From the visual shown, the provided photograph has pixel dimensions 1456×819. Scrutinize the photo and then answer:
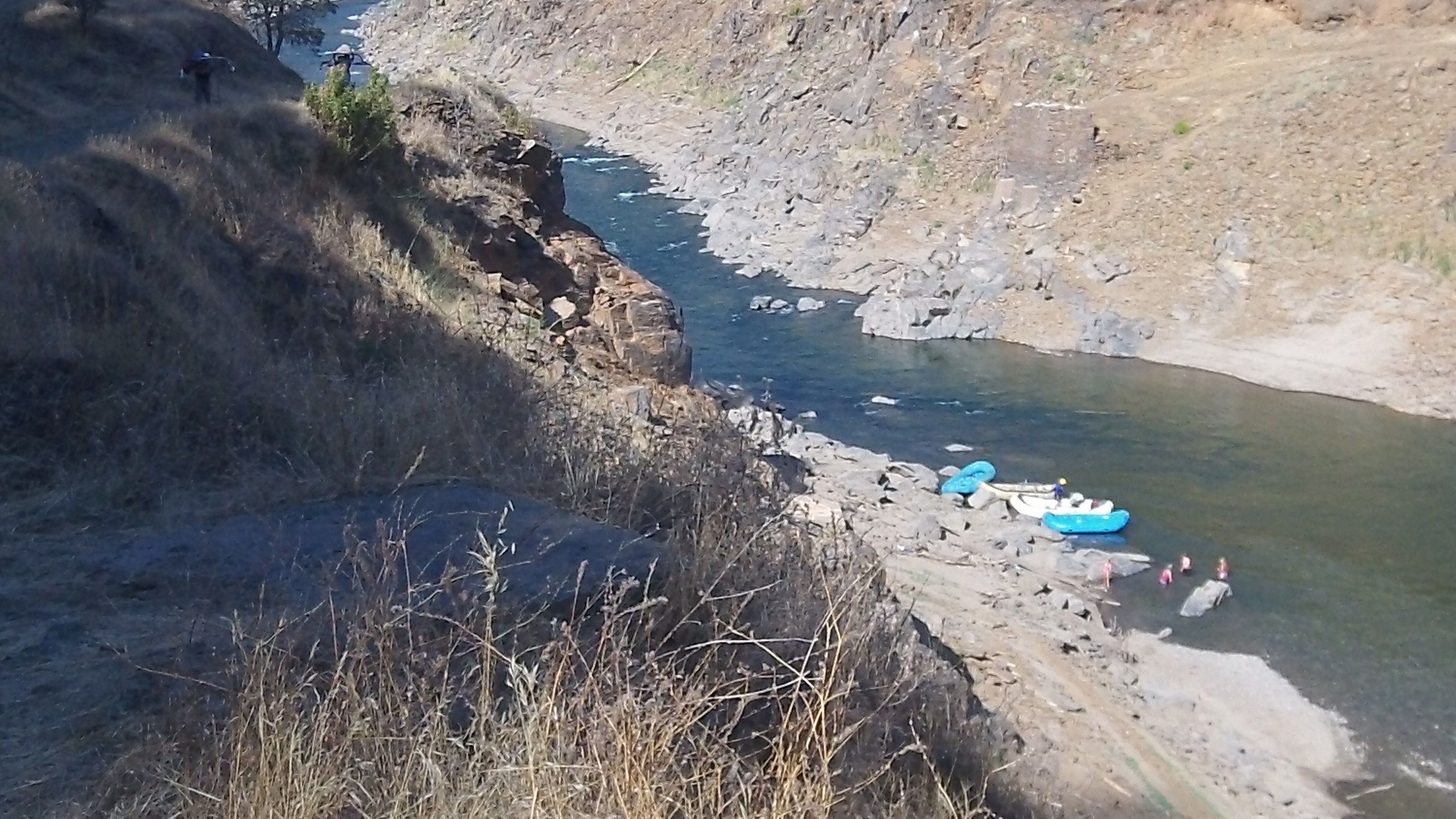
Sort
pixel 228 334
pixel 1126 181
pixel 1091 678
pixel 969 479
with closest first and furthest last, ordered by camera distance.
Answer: pixel 228 334, pixel 1091 678, pixel 969 479, pixel 1126 181

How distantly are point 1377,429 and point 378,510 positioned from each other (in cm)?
2119

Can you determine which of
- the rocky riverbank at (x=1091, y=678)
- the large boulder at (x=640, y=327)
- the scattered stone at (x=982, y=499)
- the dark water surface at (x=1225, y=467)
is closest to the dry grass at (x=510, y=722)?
the rocky riverbank at (x=1091, y=678)

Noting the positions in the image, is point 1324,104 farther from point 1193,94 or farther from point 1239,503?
point 1239,503

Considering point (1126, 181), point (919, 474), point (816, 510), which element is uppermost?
point (1126, 181)

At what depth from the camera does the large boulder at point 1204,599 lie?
16406mm

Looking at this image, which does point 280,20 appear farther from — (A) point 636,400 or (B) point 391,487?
(B) point 391,487

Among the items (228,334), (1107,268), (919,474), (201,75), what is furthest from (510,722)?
(1107,268)

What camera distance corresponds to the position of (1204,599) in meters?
16.5

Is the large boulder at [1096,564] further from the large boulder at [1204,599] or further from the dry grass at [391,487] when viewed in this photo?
the dry grass at [391,487]

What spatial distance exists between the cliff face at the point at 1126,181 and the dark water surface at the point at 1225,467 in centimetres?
143

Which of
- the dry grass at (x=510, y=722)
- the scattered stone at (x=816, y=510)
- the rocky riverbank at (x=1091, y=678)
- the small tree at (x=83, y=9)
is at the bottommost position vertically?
the rocky riverbank at (x=1091, y=678)

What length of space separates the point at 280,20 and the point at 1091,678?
2526 centimetres

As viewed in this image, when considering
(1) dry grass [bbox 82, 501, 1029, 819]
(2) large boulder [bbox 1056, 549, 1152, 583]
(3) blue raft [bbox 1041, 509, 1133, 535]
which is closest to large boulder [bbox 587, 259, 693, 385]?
(2) large boulder [bbox 1056, 549, 1152, 583]

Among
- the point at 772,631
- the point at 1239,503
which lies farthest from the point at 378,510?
the point at 1239,503
